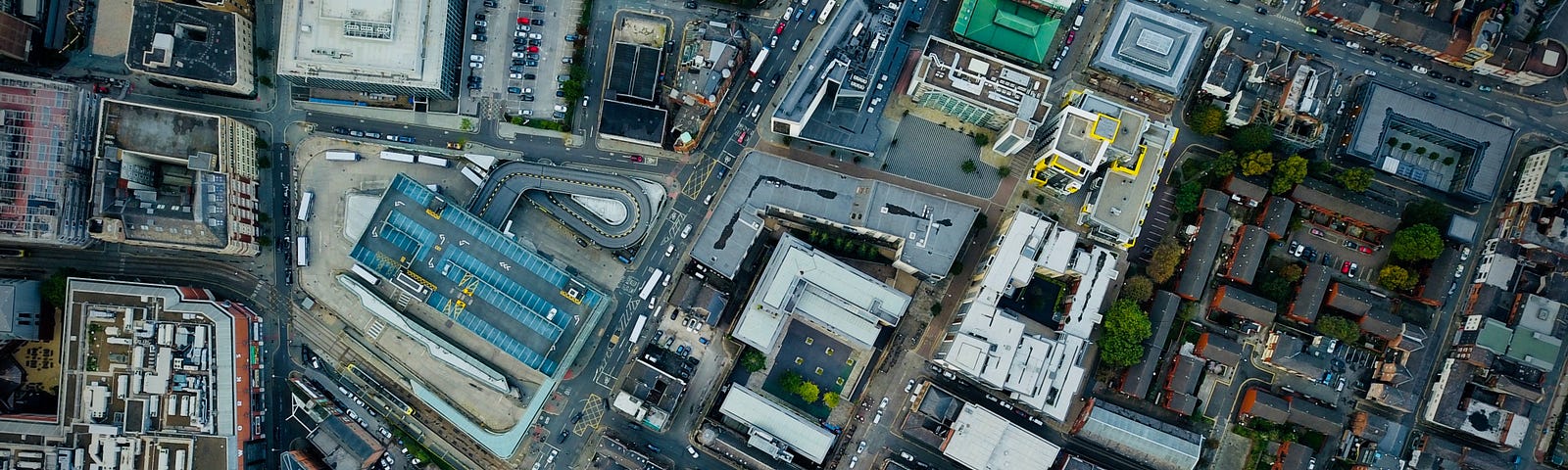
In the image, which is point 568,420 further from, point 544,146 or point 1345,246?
point 1345,246

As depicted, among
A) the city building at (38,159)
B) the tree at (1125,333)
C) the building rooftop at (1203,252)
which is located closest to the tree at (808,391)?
the tree at (1125,333)

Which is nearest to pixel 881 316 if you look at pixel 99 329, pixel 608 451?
pixel 608 451

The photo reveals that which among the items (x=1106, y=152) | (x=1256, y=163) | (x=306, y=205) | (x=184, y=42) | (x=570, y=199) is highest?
(x=1256, y=163)

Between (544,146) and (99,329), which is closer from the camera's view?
(99,329)

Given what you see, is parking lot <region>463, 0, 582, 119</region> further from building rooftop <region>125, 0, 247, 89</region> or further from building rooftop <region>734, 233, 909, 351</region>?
building rooftop <region>734, 233, 909, 351</region>

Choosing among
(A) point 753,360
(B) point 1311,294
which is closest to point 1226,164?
(B) point 1311,294

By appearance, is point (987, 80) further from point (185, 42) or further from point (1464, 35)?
point (185, 42)

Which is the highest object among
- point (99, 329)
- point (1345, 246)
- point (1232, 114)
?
point (1232, 114)
